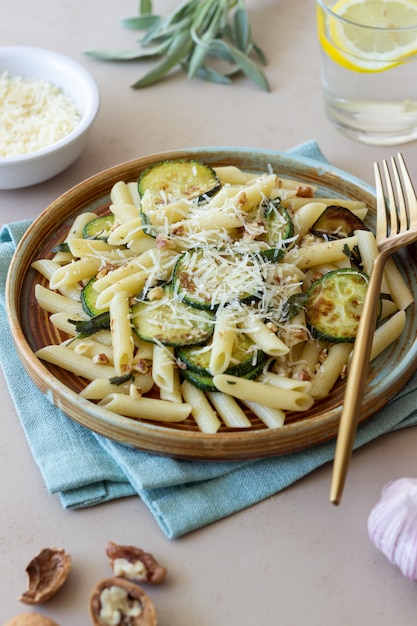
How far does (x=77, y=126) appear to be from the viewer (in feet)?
10.3

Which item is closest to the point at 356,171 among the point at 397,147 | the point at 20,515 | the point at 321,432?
the point at 397,147

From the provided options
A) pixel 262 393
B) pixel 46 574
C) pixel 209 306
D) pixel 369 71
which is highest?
pixel 369 71

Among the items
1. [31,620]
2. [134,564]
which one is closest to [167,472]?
[134,564]

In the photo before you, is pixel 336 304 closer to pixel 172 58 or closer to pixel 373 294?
pixel 373 294

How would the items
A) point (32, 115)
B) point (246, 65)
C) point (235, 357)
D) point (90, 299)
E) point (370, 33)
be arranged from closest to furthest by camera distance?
1. point (235, 357)
2. point (90, 299)
3. point (370, 33)
4. point (32, 115)
5. point (246, 65)

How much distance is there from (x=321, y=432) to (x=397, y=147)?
1.67m

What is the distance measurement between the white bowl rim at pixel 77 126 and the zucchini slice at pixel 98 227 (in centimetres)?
43

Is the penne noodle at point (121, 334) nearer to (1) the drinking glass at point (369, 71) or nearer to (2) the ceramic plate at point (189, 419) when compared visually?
(2) the ceramic plate at point (189, 419)

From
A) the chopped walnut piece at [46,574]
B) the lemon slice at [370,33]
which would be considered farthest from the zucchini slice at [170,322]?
the lemon slice at [370,33]

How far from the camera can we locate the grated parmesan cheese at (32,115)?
3.11m

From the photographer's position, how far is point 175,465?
7.07ft

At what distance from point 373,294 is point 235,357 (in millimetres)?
422

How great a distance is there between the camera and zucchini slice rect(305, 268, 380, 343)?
2.30 m

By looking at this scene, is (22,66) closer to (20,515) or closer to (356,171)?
(356,171)
